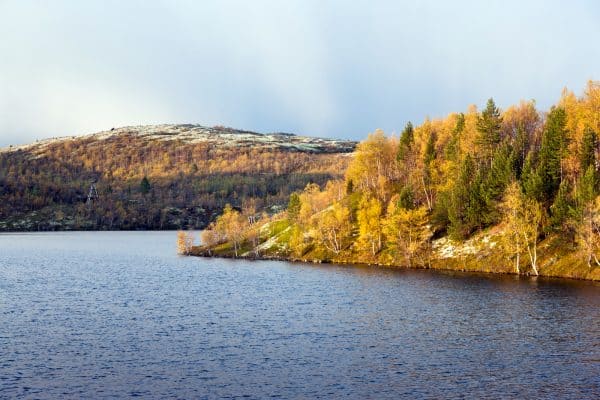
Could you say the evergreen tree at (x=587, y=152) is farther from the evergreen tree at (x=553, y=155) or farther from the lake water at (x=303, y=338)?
the lake water at (x=303, y=338)

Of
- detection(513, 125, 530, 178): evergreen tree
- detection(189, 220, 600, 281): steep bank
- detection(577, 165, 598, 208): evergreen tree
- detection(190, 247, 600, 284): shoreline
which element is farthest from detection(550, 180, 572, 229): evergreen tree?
detection(513, 125, 530, 178): evergreen tree

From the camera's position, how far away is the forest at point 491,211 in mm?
135375

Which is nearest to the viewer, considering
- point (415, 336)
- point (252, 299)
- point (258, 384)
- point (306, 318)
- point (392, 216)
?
point (258, 384)

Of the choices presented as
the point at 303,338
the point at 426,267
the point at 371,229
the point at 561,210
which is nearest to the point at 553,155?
the point at 561,210

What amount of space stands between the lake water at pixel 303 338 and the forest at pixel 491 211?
13467 mm

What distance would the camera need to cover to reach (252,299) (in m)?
113

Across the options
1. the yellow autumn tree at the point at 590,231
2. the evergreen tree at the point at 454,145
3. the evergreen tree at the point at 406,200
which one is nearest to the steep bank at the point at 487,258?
the yellow autumn tree at the point at 590,231

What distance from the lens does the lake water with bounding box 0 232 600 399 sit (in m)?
59.4

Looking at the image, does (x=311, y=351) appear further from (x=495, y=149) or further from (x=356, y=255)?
(x=495, y=149)

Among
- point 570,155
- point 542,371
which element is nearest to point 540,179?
point 570,155

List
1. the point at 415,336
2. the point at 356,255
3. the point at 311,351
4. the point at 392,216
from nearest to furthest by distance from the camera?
the point at 311,351 → the point at 415,336 → the point at 392,216 → the point at 356,255

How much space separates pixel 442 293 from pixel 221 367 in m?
62.8

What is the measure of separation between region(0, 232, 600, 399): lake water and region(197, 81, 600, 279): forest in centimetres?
1347

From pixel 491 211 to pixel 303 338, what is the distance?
92572 millimetres
